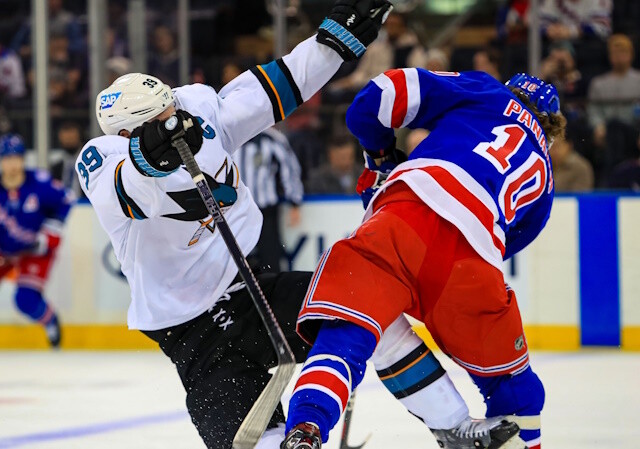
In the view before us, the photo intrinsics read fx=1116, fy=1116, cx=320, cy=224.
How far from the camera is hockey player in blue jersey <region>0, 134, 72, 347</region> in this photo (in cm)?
587

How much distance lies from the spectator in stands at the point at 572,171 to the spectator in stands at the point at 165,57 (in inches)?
89.7

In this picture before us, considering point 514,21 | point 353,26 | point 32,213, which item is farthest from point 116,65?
point 353,26

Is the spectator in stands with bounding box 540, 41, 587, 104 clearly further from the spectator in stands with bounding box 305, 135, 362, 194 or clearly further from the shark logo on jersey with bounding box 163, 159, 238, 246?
the shark logo on jersey with bounding box 163, 159, 238, 246

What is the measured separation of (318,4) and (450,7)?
80 centimetres

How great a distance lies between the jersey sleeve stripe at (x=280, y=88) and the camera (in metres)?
2.36

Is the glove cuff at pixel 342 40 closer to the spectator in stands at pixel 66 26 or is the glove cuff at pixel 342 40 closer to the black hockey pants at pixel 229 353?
the black hockey pants at pixel 229 353

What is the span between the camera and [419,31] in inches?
263

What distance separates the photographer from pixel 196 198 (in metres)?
2.27

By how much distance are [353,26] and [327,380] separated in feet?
2.49

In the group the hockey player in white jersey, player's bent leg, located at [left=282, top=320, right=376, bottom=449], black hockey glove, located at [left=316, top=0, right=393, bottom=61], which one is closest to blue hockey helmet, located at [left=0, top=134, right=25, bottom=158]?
the hockey player in white jersey

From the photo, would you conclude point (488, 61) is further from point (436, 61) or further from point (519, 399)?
point (519, 399)

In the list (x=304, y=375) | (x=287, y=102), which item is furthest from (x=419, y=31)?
(x=304, y=375)

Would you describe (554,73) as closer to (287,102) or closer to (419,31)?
(419,31)

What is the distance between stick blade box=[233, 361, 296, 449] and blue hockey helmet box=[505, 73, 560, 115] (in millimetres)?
786
